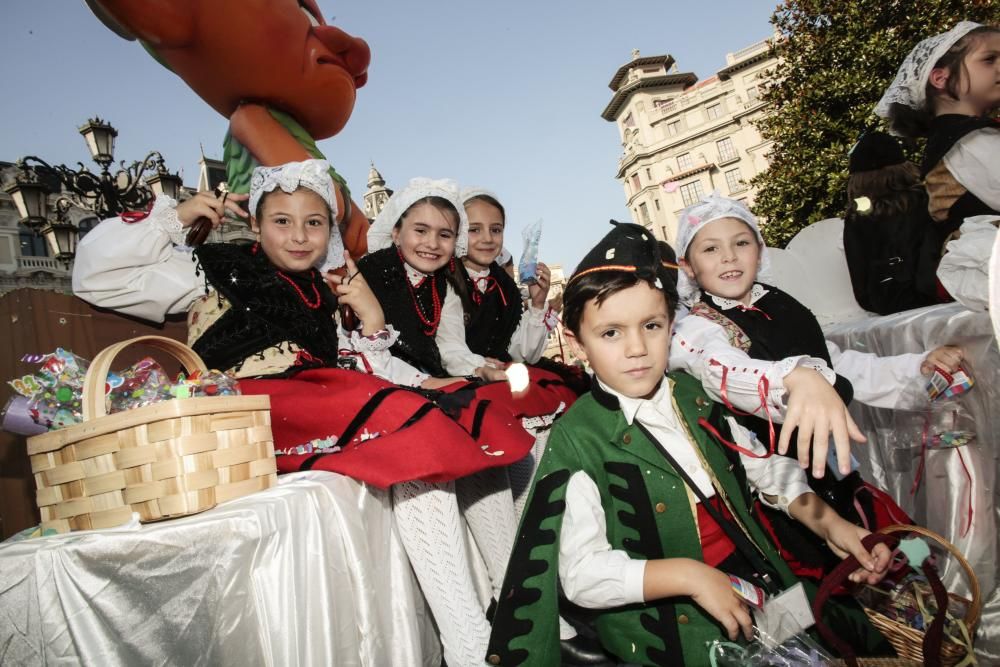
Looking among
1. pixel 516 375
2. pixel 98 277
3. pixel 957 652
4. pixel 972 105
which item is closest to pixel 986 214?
pixel 972 105

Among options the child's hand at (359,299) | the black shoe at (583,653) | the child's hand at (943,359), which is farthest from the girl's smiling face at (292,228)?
the child's hand at (943,359)

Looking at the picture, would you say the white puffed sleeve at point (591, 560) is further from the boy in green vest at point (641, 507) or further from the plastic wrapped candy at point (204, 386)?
the plastic wrapped candy at point (204, 386)

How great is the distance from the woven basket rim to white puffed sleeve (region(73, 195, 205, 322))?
3.15ft

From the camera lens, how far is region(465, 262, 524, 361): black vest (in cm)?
330

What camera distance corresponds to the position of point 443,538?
183 centimetres

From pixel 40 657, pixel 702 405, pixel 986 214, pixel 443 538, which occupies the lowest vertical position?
pixel 443 538

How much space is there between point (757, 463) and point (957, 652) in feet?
2.09

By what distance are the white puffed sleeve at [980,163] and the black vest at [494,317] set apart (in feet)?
7.55

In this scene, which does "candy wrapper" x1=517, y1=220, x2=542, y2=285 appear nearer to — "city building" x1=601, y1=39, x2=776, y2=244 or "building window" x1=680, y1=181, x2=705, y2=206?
"city building" x1=601, y1=39, x2=776, y2=244

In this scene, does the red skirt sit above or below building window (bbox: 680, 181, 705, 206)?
below

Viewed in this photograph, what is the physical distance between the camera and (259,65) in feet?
9.95

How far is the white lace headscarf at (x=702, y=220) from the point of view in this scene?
2271 millimetres

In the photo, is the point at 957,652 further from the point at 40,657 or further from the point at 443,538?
the point at 40,657

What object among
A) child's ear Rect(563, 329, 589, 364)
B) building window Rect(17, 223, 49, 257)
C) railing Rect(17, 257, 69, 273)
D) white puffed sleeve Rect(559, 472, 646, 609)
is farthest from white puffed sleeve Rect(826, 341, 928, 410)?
building window Rect(17, 223, 49, 257)
